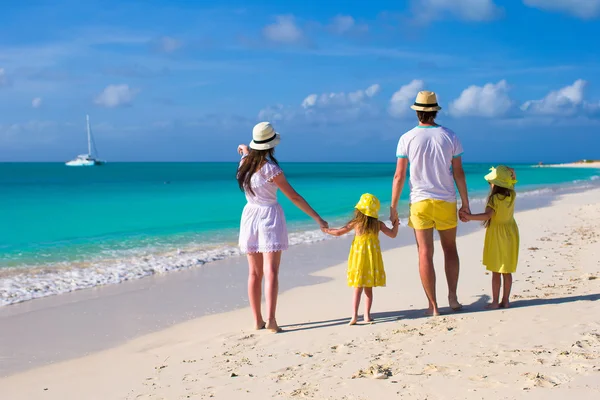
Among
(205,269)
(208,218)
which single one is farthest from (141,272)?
(208,218)

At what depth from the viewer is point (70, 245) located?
13641 millimetres

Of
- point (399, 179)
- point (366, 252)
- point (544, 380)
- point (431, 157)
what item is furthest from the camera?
point (366, 252)

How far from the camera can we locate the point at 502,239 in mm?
5297

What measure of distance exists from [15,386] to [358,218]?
305cm

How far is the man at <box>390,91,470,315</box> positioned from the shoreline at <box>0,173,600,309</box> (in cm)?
506

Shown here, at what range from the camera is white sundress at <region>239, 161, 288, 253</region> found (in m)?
5.02

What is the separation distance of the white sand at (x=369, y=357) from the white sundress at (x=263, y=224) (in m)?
0.79

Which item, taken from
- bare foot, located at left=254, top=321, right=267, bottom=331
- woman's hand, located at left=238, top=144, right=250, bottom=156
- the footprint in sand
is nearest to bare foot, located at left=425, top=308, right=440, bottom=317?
bare foot, located at left=254, top=321, right=267, bottom=331

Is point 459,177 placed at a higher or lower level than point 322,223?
higher

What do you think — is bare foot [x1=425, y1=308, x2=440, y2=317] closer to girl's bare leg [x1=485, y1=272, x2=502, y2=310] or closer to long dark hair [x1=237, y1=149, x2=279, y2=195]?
girl's bare leg [x1=485, y1=272, x2=502, y2=310]

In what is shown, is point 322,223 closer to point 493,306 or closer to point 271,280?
point 271,280

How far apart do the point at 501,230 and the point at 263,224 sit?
219cm

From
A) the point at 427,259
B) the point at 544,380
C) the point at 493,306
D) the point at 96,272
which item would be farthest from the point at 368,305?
the point at 96,272

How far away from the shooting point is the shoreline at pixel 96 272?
7949 mm
